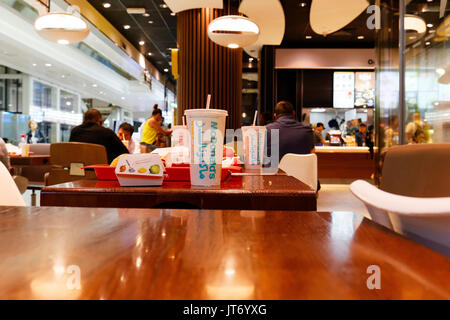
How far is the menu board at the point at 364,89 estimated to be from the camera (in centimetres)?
969

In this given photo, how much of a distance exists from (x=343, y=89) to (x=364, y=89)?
511mm

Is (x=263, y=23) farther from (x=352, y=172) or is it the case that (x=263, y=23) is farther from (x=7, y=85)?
(x=7, y=85)

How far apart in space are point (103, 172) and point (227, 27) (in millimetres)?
3209

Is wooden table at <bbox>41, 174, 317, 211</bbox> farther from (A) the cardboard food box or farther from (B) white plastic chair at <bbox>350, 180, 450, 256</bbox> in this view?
(B) white plastic chair at <bbox>350, 180, 450, 256</bbox>

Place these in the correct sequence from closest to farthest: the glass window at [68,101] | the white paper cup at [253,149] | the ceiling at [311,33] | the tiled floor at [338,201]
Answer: the white paper cup at [253,149] → the tiled floor at [338,201] → the ceiling at [311,33] → the glass window at [68,101]

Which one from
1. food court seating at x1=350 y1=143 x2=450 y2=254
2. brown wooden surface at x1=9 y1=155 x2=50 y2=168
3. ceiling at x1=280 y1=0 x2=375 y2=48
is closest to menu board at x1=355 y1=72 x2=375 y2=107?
ceiling at x1=280 y1=0 x2=375 y2=48

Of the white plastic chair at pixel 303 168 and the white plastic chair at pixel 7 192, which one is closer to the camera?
the white plastic chair at pixel 7 192

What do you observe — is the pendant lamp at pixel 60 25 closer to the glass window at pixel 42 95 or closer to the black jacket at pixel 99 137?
the black jacket at pixel 99 137

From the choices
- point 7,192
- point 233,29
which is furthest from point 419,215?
point 233,29

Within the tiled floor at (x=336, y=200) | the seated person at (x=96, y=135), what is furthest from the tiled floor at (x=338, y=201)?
the seated person at (x=96, y=135)

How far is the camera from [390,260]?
1.42 feet

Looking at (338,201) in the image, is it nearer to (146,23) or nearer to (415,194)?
(415,194)

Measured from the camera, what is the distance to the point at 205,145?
1161 millimetres

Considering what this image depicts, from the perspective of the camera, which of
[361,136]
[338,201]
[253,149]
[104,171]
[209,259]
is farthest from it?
[361,136]
